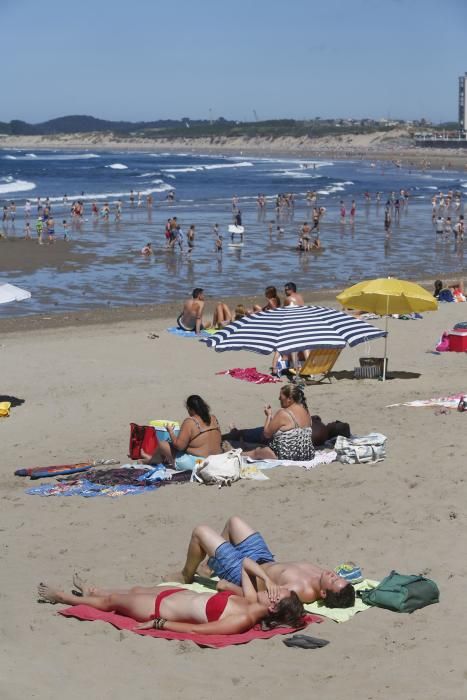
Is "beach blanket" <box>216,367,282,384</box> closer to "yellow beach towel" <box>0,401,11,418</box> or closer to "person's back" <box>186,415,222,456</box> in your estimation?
"yellow beach towel" <box>0,401,11,418</box>

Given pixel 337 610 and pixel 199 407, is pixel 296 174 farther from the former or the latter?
pixel 337 610

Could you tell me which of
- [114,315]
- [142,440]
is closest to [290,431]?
[142,440]

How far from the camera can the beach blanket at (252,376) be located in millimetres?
14609

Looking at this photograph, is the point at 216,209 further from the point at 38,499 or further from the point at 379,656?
the point at 379,656

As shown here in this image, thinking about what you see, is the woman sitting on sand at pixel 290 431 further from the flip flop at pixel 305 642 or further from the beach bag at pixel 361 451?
the flip flop at pixel 305 642

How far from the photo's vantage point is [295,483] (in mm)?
9773

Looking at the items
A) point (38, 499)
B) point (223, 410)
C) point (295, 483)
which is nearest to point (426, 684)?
point (295, 483)

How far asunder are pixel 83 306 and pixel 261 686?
60.1 ft

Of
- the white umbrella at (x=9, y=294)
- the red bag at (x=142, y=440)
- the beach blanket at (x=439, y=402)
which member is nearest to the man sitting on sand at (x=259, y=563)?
the red bag at (x=142, y=440)

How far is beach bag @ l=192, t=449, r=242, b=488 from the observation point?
32.1 feet

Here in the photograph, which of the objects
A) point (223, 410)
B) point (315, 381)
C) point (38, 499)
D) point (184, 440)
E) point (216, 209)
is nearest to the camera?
point (38, 499)

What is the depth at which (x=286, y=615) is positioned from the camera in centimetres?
666

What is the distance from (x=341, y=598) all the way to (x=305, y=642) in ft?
1.80

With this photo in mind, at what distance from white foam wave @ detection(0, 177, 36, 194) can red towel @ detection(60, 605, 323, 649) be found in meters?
65.6
